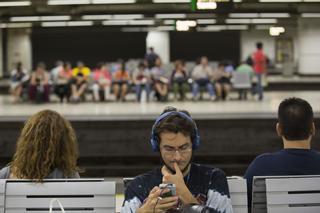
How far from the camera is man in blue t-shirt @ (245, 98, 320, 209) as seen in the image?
295 cm

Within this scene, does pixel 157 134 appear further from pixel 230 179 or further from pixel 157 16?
pixel 157 16

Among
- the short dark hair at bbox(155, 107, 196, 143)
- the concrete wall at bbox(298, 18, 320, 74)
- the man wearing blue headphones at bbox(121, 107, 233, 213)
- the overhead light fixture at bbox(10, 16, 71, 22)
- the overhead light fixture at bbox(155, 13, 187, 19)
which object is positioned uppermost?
the overhead light fixture at bbox(10, 16, 71, 22)

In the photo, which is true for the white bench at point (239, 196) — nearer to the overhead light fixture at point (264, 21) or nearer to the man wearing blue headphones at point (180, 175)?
the man wearing blue headphones at point (180, 175)

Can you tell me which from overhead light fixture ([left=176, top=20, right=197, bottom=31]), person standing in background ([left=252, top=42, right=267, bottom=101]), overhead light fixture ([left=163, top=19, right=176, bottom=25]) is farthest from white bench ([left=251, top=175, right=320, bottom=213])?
person standing in background ([left=252, top=42, right=267, bottom=101])

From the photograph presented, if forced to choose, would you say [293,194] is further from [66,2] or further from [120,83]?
→ [120,83]

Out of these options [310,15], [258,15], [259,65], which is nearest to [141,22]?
[259,65]

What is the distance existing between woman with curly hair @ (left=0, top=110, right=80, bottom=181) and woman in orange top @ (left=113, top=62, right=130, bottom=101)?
13.0 m

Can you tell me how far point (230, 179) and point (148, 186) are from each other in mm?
515

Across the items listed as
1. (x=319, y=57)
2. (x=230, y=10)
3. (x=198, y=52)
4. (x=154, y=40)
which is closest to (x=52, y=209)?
(x=230, y=10)

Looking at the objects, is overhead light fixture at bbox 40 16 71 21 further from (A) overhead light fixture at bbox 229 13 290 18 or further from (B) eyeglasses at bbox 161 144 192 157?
(B) eyeglasses at bbox 161 144 192 157

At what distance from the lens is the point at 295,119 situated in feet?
9.66

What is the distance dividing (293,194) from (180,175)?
2.47 feet

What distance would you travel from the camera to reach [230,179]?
9.40 feet

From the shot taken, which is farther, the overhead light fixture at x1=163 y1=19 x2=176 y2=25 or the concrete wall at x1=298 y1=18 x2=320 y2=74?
the concrete wall at x1=298 y1=18 x2=320 y2=74
